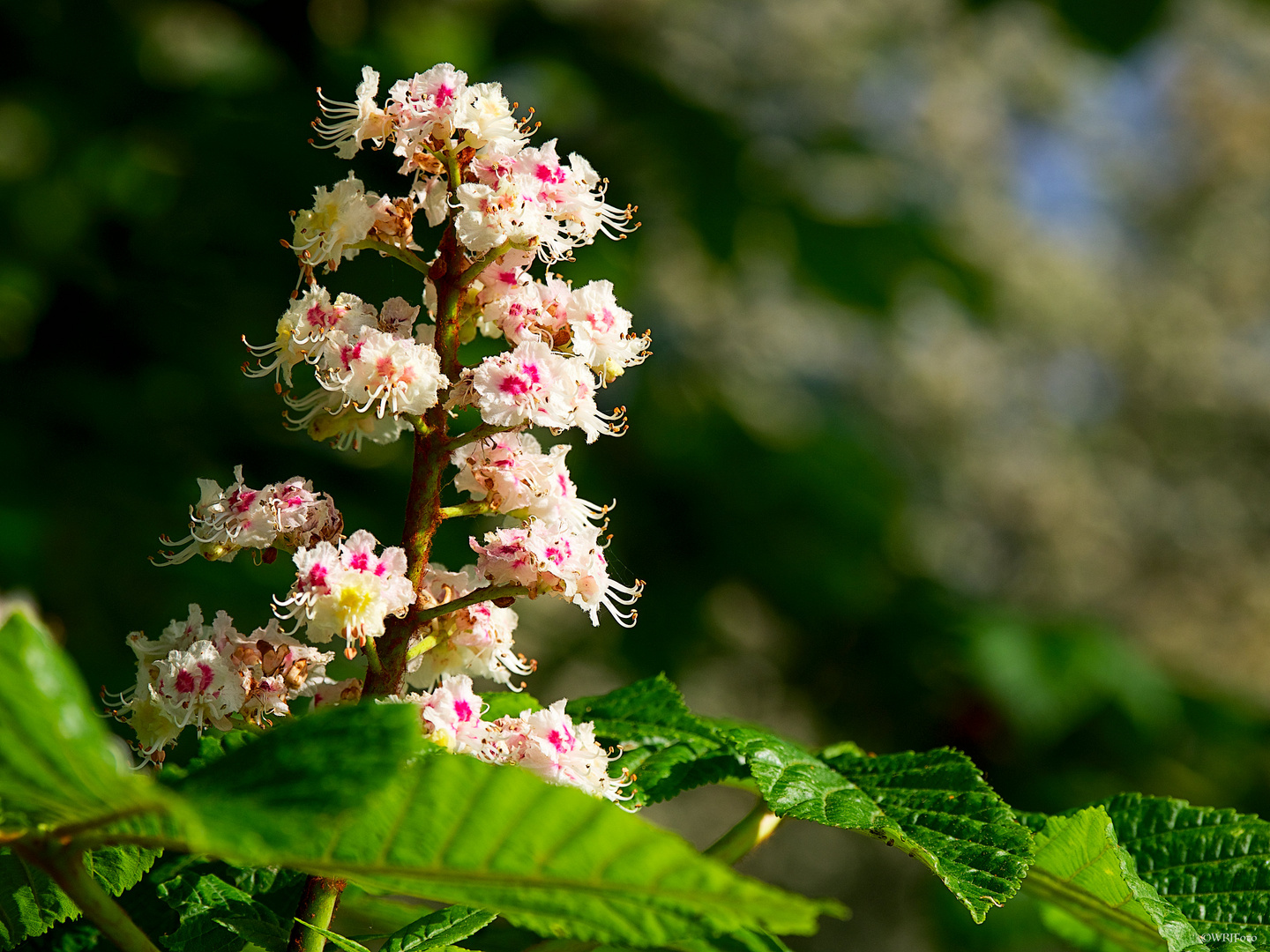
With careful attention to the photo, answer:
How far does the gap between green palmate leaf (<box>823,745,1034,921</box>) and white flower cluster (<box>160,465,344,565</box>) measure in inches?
22.6

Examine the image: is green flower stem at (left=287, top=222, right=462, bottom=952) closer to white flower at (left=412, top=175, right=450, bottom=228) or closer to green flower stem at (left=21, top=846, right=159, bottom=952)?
white flower at (left=412, top=175, right=450, bottom=228)

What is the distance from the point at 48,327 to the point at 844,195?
18.9ft

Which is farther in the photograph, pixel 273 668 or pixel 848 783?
pixel 848 783

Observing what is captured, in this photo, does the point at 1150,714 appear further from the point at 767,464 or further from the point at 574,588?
the point at 574,588

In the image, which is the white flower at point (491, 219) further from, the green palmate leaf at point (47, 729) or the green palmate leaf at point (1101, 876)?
the green palmate leaf at point (1101, 876)

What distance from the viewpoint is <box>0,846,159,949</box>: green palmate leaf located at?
39.7 inches

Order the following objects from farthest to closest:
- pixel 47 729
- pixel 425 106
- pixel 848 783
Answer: pixel 848 783 < pixel 425 106 < pixel 47 729

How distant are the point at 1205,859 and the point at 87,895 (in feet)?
3.48

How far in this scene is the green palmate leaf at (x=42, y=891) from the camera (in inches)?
39.7

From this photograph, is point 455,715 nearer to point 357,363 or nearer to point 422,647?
point 422,647

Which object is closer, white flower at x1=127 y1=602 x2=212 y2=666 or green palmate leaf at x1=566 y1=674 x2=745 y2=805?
white flower at x1=127 y1=602 x2=212 y2=666

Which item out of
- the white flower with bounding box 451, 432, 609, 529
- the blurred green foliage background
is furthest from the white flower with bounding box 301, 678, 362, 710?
the blurred green foliage background

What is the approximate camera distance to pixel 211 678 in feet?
3.38

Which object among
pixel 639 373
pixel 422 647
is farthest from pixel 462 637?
pixel 639 373
